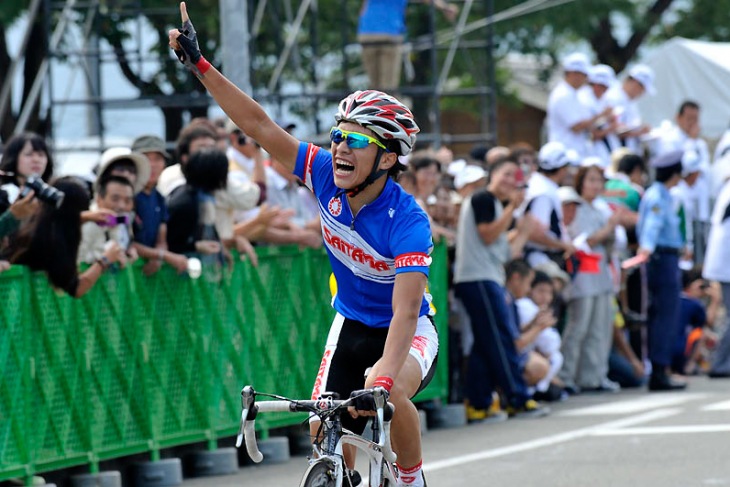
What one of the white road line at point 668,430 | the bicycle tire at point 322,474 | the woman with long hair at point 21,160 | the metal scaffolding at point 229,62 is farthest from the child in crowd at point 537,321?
the bicycle tire at point 322,474

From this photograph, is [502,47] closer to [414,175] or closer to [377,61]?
[377,61]

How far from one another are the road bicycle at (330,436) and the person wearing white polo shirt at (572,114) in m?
11.8

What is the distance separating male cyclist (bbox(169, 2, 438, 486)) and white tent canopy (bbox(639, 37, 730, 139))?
1771 centimetres

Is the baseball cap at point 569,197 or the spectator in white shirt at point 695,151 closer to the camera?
the baseball cap at point 569,197

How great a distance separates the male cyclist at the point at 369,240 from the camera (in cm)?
679

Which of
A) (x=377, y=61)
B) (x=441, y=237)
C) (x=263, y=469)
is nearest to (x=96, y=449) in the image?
(x=263, y=469)

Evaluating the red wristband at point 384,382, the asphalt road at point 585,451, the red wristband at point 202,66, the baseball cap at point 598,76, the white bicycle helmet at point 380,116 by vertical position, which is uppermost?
the baseball cap at point 598,76

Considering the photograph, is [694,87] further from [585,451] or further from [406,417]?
[406,417]

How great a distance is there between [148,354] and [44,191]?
1.68m

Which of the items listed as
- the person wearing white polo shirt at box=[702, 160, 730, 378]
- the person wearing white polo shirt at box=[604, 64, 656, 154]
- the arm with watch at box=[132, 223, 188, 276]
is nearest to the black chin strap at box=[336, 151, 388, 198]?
the arm with watch at box=[132, 223, 188, 276]

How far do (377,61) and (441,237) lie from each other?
3.97 m

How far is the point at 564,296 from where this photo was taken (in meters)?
16.0

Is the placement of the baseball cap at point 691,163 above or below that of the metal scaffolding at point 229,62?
below

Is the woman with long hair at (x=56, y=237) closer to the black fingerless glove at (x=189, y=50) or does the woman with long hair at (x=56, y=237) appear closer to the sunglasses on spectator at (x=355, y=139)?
the black fingerless glove at (x=189, y=50)
